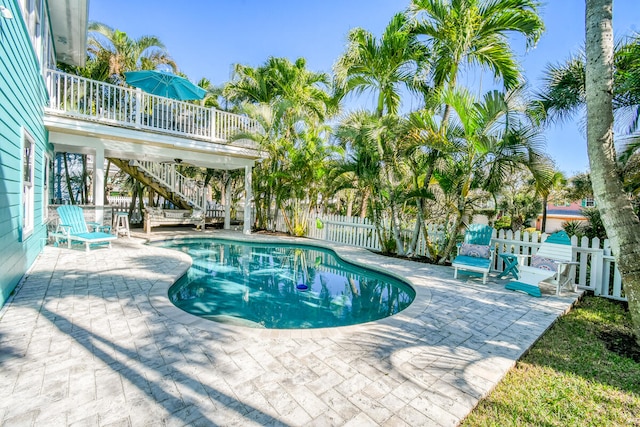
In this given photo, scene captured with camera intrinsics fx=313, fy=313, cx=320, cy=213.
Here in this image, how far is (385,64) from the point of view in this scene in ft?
28.0

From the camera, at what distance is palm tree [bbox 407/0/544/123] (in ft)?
23.6

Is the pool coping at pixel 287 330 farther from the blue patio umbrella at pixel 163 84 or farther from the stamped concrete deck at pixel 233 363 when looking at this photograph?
the blue patio umbrella at pixel 163 84

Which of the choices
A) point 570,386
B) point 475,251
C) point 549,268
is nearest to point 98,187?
point 475,251

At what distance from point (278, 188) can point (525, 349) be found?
1043 cm

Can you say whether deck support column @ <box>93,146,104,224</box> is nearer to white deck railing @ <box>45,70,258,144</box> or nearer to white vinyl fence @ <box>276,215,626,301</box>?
white deck railing @ <box>45,70,258,144</box>

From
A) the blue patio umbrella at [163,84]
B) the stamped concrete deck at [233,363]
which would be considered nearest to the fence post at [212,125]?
the blue patio umbrella at [163,84]

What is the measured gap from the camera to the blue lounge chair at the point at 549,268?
560 centimetres

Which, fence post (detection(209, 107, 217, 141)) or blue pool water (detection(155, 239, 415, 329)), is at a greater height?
fence post (detection(209, 107, 217, 141))

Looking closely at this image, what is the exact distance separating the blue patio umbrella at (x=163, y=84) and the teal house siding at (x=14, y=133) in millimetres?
3564

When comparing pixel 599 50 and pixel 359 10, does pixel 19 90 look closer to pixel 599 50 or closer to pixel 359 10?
pixel 599 50

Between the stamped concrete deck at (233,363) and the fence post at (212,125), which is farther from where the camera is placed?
the fence post at (212,125)

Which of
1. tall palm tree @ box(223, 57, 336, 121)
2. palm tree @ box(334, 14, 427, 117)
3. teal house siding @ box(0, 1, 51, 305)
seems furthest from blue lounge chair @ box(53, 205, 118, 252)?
palm tree @ box(334, 14, 427, 117)

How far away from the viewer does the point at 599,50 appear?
138 inches

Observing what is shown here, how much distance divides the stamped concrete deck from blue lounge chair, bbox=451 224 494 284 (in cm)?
156
